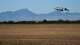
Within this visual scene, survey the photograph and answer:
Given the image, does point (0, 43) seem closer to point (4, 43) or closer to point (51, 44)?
point (4, 43)

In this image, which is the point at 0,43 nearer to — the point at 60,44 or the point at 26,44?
the point at 26,44

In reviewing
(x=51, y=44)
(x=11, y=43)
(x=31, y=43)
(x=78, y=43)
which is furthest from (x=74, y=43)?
(x=11, y=43)

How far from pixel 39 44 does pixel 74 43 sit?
3813 mm

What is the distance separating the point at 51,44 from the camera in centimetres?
3095

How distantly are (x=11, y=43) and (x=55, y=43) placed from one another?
477 cm

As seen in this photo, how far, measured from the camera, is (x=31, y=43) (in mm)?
32219

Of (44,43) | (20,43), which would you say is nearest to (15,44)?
(20,43)

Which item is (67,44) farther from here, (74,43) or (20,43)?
(20,43)

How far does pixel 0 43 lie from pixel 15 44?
171 centimetres

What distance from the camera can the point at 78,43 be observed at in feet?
104

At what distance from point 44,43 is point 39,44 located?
2.74 feet

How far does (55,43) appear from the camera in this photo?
104 ft

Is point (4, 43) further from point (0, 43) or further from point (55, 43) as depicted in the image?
point (55, 43)

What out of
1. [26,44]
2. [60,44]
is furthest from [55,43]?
[26,44]
